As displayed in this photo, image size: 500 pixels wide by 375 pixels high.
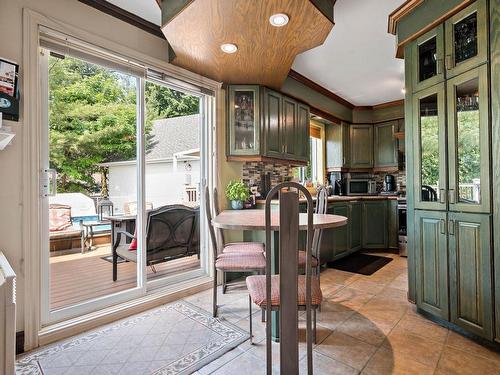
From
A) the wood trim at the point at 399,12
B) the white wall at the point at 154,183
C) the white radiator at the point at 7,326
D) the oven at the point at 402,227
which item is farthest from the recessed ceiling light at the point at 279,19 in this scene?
the oven at the point at 402,227

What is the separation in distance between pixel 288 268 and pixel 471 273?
1.43 m

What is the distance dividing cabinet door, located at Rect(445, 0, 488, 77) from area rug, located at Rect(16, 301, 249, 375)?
7.93 feet

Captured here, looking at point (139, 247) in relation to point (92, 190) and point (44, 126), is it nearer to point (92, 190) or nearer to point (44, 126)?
point (92, 190)

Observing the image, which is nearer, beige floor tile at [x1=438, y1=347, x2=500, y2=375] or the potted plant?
beige floor tile at [x1=438, y1=347, x2=500, y2=375]

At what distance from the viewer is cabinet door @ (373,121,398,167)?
4.68 m

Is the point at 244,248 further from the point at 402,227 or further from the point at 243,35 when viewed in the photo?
the point at 402,227

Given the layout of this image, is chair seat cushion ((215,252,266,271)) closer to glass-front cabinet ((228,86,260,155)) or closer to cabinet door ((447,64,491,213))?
glass-front cabinet ((228,86,260,155))

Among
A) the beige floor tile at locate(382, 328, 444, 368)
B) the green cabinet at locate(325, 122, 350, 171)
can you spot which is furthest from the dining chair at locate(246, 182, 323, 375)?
the green cabinet at locate(325, 122, 350, 171)

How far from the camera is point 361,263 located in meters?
3.77

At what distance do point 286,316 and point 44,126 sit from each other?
2102 millimetres

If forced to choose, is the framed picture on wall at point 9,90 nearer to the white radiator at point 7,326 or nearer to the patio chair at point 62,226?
the patio chair at point 62,226

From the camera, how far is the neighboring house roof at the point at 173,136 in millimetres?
2773

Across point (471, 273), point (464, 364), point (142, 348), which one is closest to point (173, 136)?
point (142, 348)

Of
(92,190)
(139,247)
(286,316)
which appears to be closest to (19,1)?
(92,190)
